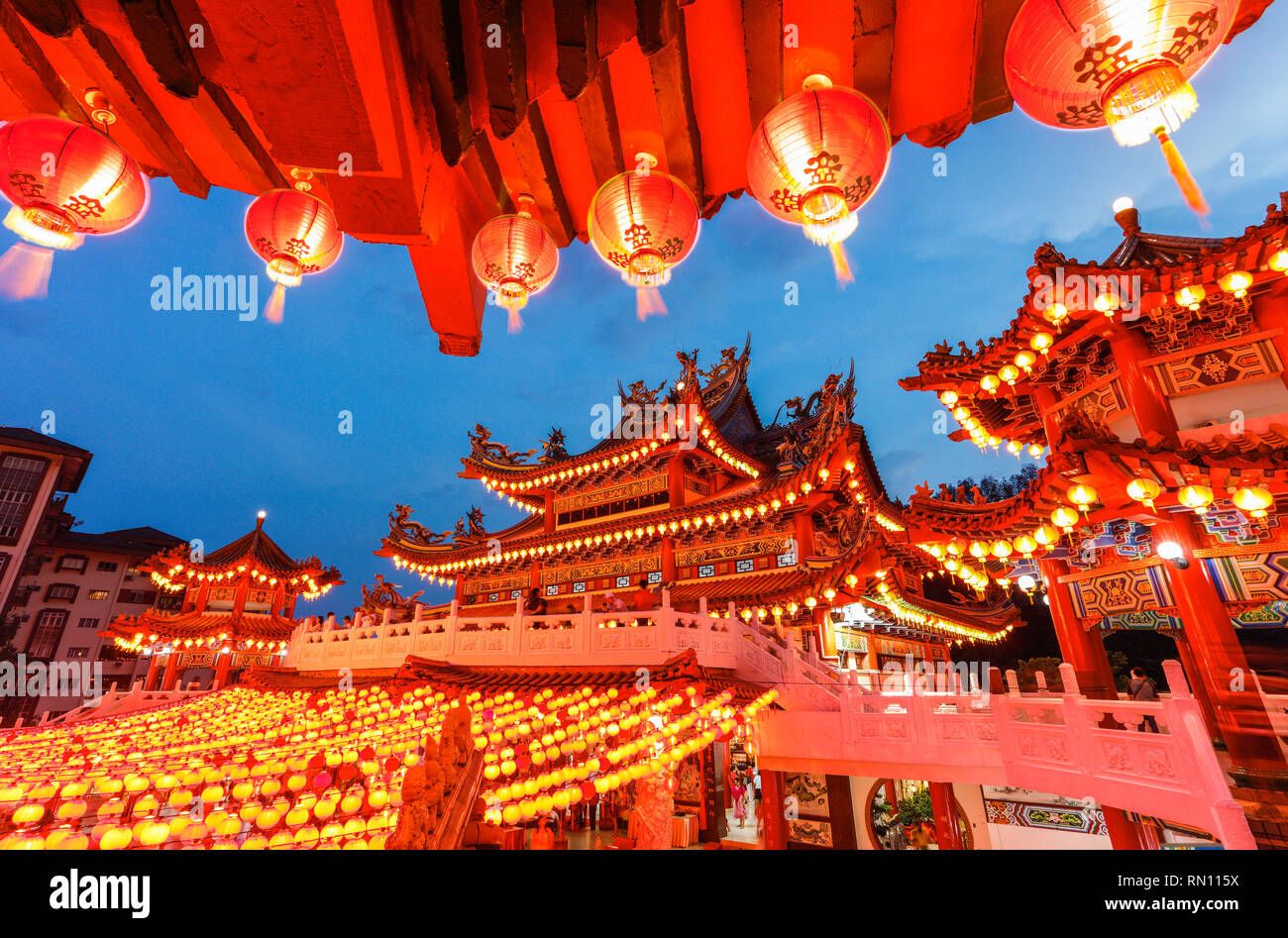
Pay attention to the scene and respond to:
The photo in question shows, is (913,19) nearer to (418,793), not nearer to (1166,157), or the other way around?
(1166,157)

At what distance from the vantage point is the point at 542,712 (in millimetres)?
6488

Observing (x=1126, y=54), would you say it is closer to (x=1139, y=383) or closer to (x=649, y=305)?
(x=649, y=305)

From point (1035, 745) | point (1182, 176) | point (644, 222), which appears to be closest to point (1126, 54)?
point (1182, 176)

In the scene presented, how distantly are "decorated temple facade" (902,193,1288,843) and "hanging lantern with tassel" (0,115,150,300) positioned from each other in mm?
7766

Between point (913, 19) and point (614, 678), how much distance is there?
Result: 726 centimetres

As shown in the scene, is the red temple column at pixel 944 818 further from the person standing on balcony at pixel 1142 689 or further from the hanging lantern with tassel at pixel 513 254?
the hanging lantern with tassel at pixel 513 254

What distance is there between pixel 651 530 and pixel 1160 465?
10246 millimetres

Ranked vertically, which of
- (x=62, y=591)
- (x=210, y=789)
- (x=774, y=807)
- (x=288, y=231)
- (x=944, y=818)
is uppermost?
(x=62, y=591)

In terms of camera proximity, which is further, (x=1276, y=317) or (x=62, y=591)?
(x=62, y=591)

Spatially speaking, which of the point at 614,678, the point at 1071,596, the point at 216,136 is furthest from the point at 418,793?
the point at 1071,596

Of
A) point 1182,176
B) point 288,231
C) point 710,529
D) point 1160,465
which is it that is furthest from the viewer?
point 710,529

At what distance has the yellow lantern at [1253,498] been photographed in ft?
16.8

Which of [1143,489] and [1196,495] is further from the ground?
[1143,489]

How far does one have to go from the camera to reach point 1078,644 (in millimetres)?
7555
